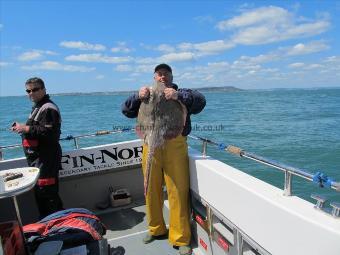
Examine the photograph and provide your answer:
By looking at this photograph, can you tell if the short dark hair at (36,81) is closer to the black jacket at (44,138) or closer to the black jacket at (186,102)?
the black jacket at (44,138)

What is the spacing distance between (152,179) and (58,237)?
4.11 feet

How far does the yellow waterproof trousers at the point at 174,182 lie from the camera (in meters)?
3.66

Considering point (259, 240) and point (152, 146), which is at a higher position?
point (152, 146)

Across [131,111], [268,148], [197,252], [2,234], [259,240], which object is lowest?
[268,148]

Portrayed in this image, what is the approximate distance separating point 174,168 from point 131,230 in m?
1.39

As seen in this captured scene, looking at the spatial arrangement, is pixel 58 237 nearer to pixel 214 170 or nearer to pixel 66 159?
pixel 214 170

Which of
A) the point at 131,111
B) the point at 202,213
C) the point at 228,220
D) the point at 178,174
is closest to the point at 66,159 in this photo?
the point at 131,111

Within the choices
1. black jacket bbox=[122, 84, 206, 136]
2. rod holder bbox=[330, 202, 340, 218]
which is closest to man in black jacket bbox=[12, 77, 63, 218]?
black jacket bbox=[122, 84, 206, 136]

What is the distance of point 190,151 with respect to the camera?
4.19 metres

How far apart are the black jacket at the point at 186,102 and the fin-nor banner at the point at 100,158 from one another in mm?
1343

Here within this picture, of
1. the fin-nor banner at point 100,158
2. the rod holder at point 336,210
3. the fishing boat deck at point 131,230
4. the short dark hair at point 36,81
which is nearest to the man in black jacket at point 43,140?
the short dark hair at point 36,81

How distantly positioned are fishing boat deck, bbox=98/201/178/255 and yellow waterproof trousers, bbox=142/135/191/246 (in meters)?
0.22

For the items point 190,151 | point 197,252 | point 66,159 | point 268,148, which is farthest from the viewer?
point 268,148

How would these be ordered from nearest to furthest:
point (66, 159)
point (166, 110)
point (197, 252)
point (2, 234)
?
point (2, 234)
point (166, 110)
point (197, 252)
point (66, 159)
